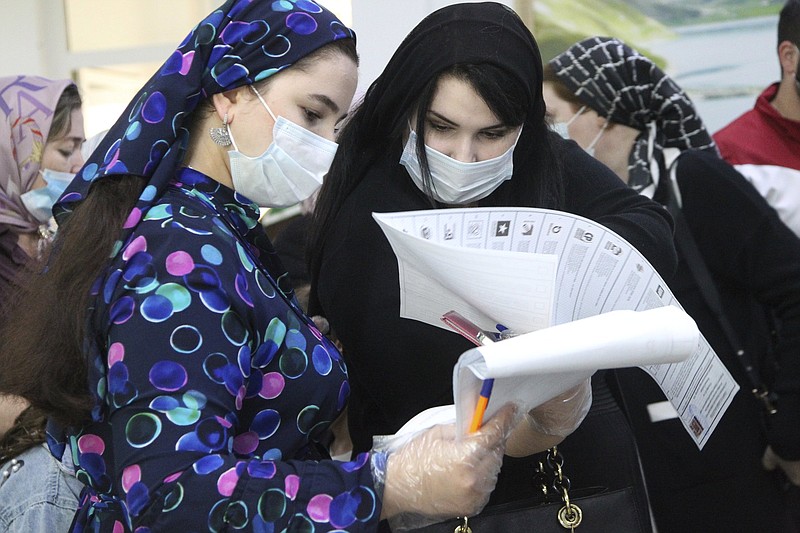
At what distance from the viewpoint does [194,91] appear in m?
1.31

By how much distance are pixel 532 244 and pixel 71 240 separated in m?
0.61

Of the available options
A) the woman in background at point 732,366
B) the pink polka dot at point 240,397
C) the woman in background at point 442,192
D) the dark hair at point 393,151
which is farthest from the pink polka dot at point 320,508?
the woman in background at point 732,366

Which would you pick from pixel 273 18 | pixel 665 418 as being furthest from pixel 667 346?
pixel 665 418

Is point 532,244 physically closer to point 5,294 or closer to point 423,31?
point 423,31

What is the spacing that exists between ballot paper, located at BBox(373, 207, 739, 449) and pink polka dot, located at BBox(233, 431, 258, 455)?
0.69 ft

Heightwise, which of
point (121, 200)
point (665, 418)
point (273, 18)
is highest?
point (273, 18)

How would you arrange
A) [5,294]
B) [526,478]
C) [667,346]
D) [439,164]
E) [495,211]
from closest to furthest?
[667,346] < [495,211] < [526,478] < [439,164] < [5,294]

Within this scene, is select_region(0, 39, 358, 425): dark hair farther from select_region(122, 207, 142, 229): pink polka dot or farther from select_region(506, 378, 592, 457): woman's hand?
select_region(506, 378, 592, 457): woman's hand

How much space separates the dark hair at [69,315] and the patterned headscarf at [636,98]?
A: 5.31 ft

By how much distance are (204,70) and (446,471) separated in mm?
674

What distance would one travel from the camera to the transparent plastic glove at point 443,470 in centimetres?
107

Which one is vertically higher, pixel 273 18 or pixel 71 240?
pixel 273 18

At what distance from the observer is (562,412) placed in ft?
4.28

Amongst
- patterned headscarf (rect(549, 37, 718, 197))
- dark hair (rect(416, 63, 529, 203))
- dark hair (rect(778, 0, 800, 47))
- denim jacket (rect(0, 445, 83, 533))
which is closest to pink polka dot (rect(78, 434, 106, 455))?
denim jacket (rect(0, 445, 83, 533))
